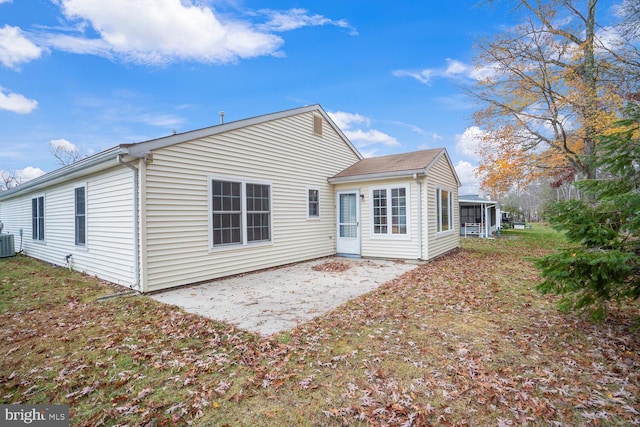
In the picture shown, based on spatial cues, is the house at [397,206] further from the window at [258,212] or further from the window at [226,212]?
the window at [226,212]

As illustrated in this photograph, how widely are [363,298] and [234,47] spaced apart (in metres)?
11.2

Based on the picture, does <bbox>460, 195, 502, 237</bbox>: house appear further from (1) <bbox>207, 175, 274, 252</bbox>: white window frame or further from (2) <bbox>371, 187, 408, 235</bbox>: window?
A: (1) <bbox>207, 175, 274, 252</bbox>: white window frame

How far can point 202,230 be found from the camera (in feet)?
23.5

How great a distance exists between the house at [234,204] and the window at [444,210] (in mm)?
76

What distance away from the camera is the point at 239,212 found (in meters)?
8.08

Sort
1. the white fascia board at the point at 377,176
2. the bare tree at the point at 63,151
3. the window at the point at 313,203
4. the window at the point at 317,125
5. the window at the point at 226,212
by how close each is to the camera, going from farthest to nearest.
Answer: the bare tree at the point at 63,151 < the window at the point at 317,125 < the window at the point at 313,203 < the white fascia board at the point at 377,176 < the window at the point at 226,212

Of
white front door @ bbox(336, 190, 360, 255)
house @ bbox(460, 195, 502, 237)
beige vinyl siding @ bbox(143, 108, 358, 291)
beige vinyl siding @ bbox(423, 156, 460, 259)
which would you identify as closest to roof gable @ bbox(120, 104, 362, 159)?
beige vinyl siding @ bbox(143, 108, 358, 291)

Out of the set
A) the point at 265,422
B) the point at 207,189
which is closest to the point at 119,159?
the point at 207,189

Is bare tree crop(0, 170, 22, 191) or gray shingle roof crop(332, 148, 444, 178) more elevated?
bare tree crop(0, 170, 22, 191)

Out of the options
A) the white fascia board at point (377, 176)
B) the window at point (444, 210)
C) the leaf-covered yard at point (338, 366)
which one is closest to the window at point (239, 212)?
the leaf-covered yard at point (338, 366)

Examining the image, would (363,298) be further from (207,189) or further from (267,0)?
(267,0)

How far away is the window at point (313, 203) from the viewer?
10.6 meters

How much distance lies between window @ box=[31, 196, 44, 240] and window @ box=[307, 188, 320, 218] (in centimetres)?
993

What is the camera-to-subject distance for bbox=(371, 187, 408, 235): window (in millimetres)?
9898
